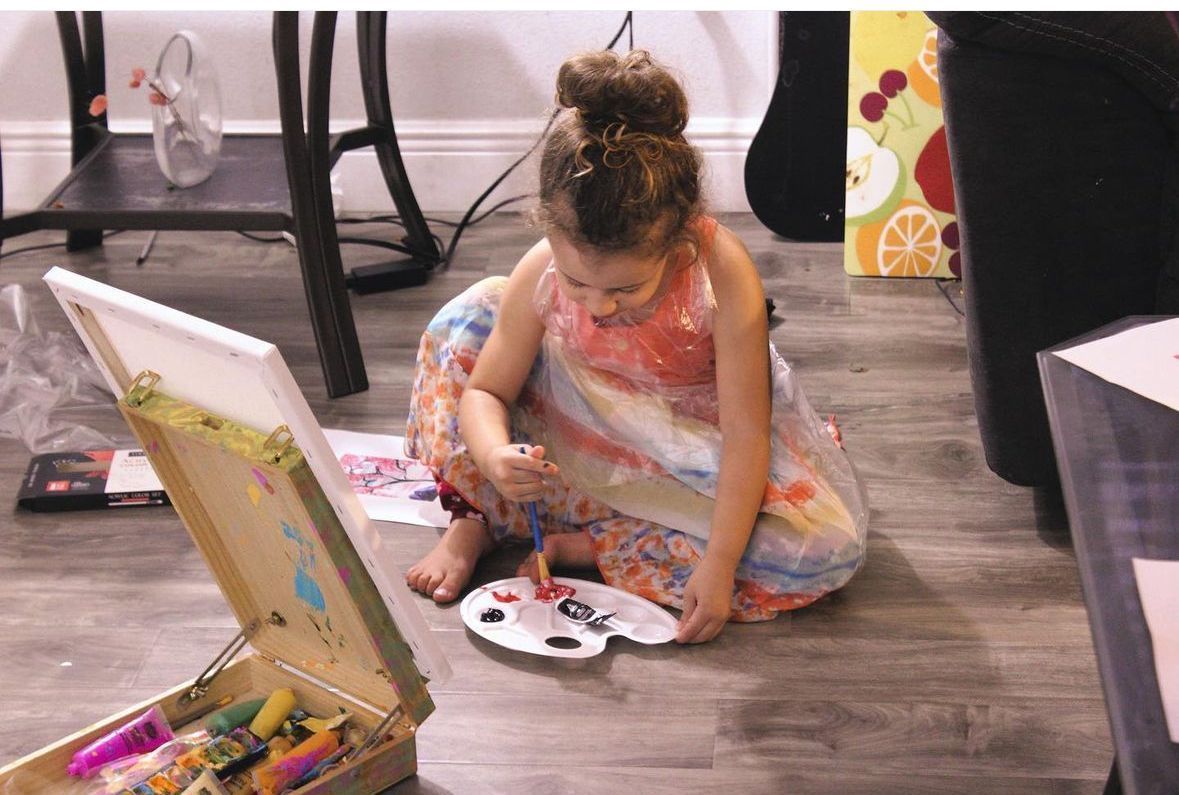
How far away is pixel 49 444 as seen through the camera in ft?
6.25

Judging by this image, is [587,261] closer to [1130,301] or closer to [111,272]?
[1130,301]

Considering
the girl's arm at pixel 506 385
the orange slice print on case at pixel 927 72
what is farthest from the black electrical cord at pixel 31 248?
the orange slice print on case at pixel 927 72

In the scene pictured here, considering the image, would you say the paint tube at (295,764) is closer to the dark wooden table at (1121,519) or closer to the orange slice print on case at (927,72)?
the dark wooden table at (1121,519)

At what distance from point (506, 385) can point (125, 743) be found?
54 cm

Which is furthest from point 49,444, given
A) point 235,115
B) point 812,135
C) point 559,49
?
point 812,135

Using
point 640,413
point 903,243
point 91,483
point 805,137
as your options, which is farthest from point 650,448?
point 805,137

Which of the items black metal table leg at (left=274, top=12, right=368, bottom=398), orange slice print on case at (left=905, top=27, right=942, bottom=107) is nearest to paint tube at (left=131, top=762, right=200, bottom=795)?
black metal table leg at (left=274, top=12, right=368, bottom=398)

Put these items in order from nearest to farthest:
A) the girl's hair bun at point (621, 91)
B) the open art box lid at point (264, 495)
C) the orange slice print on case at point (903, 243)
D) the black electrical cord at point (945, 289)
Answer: the open art box lid at point (264, 495) < the girl's hair bun at point (621, 91) < the black electrical cord at point (945, 289) < the orange slice print on case at point (903, 243)

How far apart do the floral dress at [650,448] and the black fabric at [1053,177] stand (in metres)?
0.23

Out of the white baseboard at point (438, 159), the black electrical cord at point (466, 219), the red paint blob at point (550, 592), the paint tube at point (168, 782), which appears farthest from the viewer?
the white baseboard at point (438, 159)

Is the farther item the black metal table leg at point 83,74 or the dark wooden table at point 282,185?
the black metal table leg at point 83,74

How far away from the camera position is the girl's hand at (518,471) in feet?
4.58

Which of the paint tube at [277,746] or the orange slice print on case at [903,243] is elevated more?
the paint tube at [277,746]

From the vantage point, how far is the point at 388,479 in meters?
1.78
